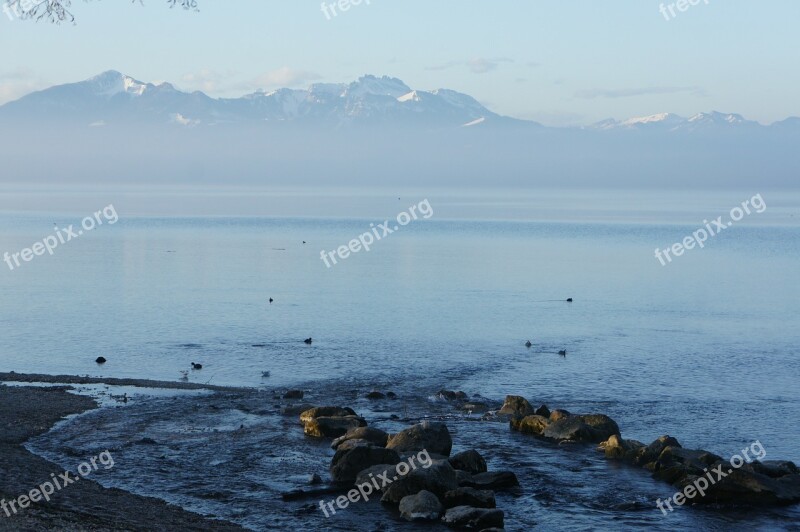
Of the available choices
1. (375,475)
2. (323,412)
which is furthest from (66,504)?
(323,412)

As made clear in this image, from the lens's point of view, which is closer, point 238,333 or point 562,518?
point 562,518

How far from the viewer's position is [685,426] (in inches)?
1367

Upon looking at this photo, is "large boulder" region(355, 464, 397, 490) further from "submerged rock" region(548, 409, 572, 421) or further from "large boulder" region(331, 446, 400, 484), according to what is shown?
"submerged rock" region(548, 409, 572, 421)

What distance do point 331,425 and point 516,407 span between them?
728cm

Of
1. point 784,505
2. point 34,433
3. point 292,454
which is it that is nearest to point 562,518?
point 784,505

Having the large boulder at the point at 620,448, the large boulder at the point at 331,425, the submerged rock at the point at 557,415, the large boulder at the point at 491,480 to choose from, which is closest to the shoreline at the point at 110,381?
the large boulder at the point at 331,425

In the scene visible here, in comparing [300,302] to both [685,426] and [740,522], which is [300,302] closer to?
[685,426]

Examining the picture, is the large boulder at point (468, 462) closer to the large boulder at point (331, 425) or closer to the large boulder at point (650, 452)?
the large boulder at point (650, 452)

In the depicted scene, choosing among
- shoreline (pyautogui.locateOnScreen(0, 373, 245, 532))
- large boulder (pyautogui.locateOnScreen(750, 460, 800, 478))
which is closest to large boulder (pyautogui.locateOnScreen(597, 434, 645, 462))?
large boulder (pyautogui.locateOnScreen(750, 460, 800, 478))

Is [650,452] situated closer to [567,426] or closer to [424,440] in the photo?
[567,426]

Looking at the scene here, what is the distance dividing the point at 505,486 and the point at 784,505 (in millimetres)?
7212

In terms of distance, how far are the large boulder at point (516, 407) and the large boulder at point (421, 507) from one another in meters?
10.6

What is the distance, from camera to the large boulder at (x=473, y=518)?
75.5 ft

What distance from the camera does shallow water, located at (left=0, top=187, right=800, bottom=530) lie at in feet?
102
